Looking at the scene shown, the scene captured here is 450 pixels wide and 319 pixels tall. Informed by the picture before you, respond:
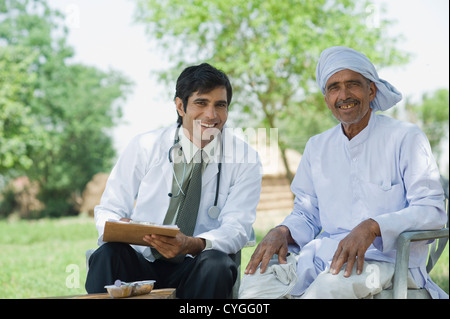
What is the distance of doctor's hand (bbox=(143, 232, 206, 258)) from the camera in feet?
8.82

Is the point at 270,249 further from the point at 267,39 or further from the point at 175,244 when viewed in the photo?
the point at 267,39

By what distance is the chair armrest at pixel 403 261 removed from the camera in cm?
254

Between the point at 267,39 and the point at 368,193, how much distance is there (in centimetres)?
889

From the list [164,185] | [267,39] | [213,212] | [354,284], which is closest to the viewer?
[354,284]

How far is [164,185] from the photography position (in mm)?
3309

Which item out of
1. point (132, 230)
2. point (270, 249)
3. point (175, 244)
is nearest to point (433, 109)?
point (270, 249)

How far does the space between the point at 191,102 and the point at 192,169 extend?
0.43 metres

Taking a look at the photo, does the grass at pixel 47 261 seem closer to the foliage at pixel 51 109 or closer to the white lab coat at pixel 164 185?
the white lab coat at pixel 164 185

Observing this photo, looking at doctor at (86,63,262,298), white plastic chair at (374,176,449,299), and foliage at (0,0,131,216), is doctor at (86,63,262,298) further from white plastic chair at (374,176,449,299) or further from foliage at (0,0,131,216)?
foliage at (0,0,131,216)

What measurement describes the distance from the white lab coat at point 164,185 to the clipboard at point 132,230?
404mm

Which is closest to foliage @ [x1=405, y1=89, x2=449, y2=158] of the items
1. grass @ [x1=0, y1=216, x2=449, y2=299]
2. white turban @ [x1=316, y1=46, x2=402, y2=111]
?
grass @ [x1=0, y1=216, x2=449, y2=299]

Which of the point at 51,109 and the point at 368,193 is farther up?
the point at 51,109

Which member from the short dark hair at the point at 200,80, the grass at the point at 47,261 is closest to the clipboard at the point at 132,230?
the grass at the point at 47,261
